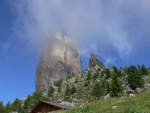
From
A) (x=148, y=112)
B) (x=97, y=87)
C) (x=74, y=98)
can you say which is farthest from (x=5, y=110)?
(x=148, y=112)

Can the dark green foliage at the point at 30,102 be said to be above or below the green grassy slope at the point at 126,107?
above

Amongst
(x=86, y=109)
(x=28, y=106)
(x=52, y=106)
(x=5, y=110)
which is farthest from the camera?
(x=28, y=106)

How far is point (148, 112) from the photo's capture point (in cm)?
1434

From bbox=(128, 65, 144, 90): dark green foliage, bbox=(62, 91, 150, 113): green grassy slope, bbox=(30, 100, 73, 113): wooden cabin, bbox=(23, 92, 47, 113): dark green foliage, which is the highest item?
bbox=(23, 92, 47, 113): dark green foliage

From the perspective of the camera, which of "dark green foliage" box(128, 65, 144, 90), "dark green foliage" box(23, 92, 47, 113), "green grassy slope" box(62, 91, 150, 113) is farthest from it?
"dark green foliage" box(23, 92, 47, 113)

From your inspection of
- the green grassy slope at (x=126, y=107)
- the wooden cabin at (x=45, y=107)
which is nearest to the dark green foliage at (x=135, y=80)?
the wooden cabin at (x=45, y=107)

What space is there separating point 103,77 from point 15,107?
54332mm

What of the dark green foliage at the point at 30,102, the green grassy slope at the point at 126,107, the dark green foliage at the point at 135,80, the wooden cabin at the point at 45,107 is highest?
the dark green foliage at the point at 30,102

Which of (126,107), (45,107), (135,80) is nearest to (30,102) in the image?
(135,80)

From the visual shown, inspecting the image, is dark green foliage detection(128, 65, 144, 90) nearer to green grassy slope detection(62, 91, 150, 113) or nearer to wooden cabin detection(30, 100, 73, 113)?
wooden cabin detection(30, 100, 73, 113)

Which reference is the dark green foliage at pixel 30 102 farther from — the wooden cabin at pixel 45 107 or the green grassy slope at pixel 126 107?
the green grassy slope at pixel 126 107

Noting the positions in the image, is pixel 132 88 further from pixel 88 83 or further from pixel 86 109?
pixel 86 109

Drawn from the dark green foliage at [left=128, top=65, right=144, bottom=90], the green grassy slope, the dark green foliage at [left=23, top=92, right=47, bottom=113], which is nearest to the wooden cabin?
the green grassy slope

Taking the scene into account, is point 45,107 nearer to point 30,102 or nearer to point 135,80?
point 135,80
